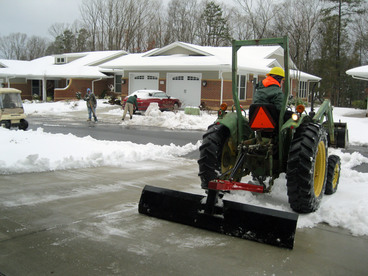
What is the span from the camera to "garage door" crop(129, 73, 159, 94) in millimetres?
30428

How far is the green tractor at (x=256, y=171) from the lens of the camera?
168 inches

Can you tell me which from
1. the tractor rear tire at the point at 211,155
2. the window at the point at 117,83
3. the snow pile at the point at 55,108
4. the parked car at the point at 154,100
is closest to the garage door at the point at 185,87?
the parked car at the point at 154,100

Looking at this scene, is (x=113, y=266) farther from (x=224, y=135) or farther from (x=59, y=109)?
(x=59, y=109)

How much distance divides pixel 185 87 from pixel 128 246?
25351 millimetres

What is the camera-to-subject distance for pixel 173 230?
4559 millimetres

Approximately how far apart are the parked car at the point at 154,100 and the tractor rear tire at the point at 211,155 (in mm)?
19795

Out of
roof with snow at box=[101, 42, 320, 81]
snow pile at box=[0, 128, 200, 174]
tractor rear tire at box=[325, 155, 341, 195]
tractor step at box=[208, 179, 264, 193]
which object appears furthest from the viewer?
roof with snow at box=[101, 42, 320, 81]

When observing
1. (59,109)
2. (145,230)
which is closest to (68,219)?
(145,230)

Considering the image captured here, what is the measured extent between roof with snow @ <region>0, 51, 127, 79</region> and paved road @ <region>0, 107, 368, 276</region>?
32.4 meters

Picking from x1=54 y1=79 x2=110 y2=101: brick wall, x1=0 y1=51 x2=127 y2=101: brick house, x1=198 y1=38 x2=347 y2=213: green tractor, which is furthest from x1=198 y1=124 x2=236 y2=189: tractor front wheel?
x1=54 y1=79 x2=110 y2=101: brick wall

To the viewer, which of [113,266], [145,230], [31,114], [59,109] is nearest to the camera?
[113,266]

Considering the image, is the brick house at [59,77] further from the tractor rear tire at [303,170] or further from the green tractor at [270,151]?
the tractor rear tire at [303,170]

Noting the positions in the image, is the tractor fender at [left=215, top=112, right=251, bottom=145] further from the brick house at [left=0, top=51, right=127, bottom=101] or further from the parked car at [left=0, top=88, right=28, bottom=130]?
the brick house at [left=0, top=51, right=127, bottom=101]

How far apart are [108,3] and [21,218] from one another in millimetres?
57986
